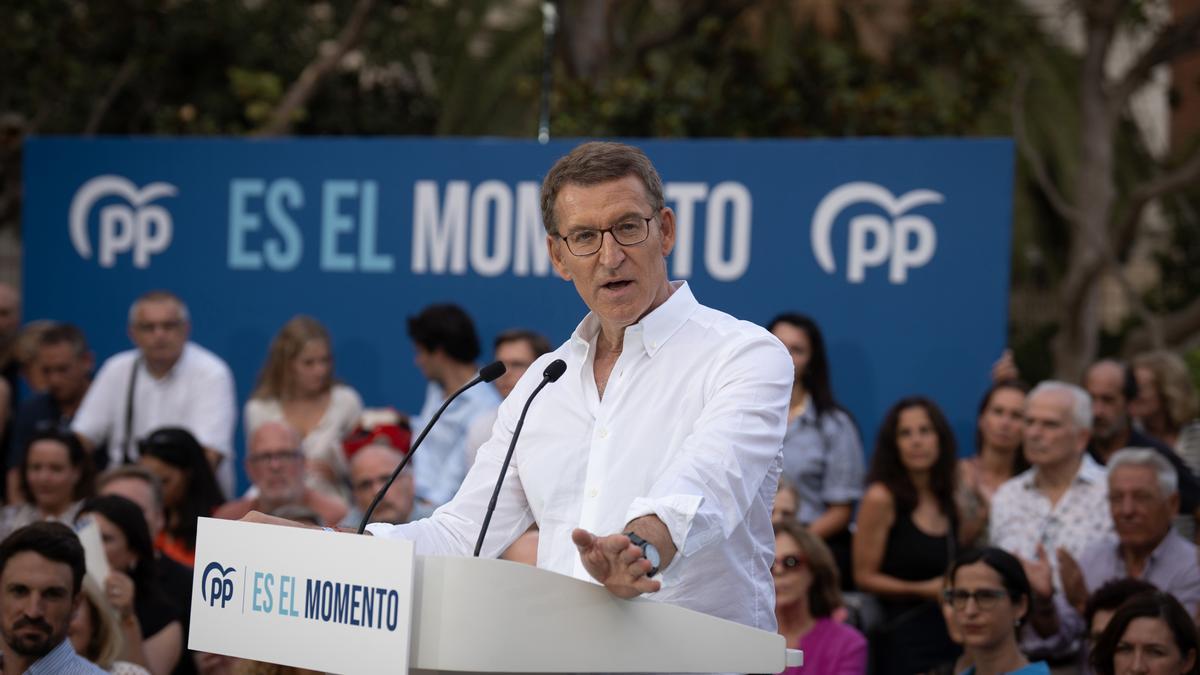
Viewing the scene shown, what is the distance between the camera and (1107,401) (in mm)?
6832

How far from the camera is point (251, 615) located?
8.19 ft

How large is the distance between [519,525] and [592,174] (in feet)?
2.37

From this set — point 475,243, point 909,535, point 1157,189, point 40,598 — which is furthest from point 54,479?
point 1157,189

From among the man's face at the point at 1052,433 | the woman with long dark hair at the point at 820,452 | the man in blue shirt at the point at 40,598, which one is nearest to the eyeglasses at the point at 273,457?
the man in blue shirt at the point at 40,598

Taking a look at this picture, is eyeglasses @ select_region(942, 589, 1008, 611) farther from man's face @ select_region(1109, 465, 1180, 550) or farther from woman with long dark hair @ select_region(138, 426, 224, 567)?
woman with long dark hair @ select_region(138, 426, 224, 567)

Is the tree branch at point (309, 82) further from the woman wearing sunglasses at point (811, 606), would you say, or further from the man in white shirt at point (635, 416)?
the man in white shirt at point (635, 416)

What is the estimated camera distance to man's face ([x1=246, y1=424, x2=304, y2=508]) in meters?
6.41

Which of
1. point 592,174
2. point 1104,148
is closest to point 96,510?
point 592,174

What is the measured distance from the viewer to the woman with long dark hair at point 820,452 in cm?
640

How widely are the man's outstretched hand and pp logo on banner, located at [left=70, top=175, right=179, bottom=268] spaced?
23.1 feet

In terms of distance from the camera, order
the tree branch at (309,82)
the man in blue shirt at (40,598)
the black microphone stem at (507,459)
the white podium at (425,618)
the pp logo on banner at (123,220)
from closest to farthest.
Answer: the white podium at (425,618), the black microphone stem at (507,459), the man in blue shirt at (40,598), the pp logo on banner at (123,220), the tree branch at (309,82)

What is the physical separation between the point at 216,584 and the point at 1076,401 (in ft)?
13.9

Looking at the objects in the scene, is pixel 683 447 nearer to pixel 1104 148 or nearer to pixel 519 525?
pixel 519 525

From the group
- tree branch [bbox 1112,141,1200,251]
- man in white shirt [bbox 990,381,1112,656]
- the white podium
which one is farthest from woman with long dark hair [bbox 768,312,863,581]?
tree branch [bbox 1112,141,1200,251]
